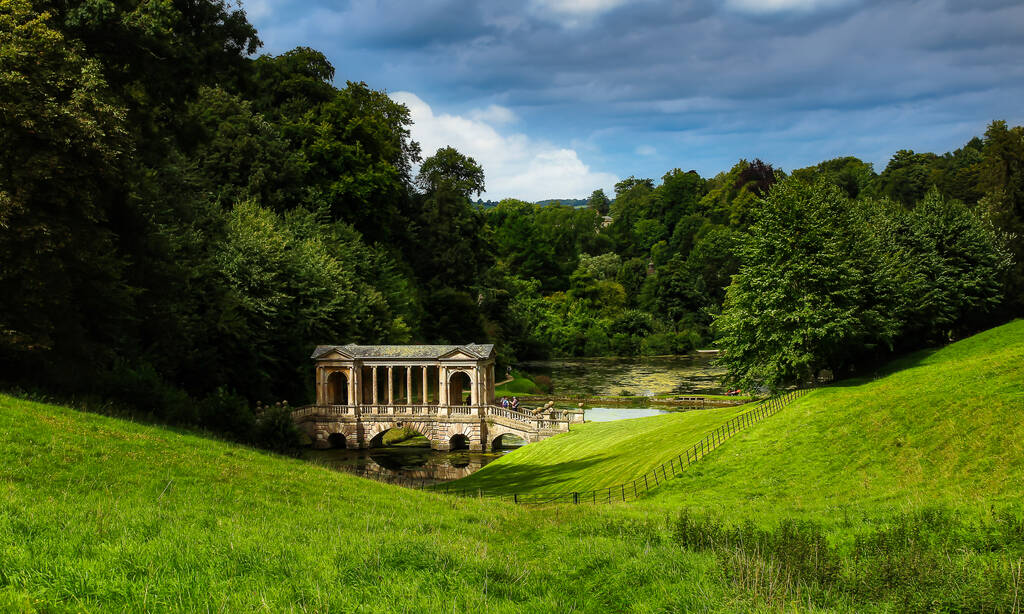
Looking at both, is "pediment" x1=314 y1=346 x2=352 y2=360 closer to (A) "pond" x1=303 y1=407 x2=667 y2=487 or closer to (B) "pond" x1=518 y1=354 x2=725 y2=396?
(A) "pond" x1=303 y1=407 x2=667 y2=487

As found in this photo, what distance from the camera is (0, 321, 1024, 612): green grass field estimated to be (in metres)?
7.05

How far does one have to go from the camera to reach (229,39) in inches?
1201

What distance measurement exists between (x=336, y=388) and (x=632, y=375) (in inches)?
1802

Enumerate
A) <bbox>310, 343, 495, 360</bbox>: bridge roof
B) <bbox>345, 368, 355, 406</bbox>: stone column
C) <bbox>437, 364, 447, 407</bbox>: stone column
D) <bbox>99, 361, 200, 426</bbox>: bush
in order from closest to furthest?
<bbox>99, 361, 200, 426</bbox>: bush, <bbox>310, 343, 495, 360</bbox>: bridge roof, <bbox>437, 364, 447, 407</bbox>: stone column, <bbox>345, 368, 355, 406</bbox>: stone column

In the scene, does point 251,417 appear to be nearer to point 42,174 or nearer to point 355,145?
point 42,174

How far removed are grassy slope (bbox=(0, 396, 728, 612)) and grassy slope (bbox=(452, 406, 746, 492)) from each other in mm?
13280

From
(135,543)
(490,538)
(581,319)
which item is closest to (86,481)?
(135,543)

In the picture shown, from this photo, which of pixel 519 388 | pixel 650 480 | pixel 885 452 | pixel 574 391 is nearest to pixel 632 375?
pixel 574 391

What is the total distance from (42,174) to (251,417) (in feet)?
49.4

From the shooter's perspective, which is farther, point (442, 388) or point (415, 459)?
point (442, 388)

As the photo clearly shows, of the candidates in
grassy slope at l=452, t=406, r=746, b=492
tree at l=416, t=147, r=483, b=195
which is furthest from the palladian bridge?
tree at l=416, t=147, r=483, b=195

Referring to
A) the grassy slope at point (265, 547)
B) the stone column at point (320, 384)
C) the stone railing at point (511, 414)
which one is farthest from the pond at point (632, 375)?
the grassy slope at point (265, 547)

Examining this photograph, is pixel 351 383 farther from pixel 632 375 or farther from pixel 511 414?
pixel 632 375

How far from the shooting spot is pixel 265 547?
8.66m
